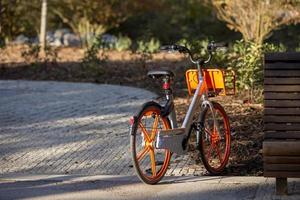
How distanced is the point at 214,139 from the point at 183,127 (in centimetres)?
49

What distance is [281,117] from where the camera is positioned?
17.8 ft

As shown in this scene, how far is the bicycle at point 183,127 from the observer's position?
19.1 feet

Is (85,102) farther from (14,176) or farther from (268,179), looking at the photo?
(268,179)

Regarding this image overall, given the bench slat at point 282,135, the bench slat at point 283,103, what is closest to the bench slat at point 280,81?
the bench slat at point 283,103

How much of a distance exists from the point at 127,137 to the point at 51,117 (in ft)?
5.61

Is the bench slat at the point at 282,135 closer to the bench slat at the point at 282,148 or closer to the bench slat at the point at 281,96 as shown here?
the bench slat at the point at 282,148

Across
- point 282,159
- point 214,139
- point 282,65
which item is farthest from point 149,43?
point 282,159

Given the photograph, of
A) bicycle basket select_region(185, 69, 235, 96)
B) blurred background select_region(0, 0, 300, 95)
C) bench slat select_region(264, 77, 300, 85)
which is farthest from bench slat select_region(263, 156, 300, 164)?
blurred background select_region(0, 0, 300, 95)

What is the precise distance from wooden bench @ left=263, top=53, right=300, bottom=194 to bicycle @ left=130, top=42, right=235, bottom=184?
0.83 metres

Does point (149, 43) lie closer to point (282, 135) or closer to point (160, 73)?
point (160, 73)

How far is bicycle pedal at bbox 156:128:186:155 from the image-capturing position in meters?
5.81

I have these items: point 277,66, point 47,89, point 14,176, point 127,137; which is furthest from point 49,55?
point 277,66

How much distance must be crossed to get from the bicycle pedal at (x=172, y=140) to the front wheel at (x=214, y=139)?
0.22 metres

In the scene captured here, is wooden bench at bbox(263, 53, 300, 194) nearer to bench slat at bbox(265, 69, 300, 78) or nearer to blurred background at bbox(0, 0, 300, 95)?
bench slat at bbox(265, 69, 300, 78)
